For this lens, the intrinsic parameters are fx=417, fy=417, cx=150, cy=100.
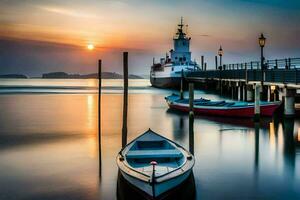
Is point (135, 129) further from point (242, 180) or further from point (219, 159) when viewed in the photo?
point (242, 180)

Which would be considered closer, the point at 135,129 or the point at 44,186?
the point at 44,186

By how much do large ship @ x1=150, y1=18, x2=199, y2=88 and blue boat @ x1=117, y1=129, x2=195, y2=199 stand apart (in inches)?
3151

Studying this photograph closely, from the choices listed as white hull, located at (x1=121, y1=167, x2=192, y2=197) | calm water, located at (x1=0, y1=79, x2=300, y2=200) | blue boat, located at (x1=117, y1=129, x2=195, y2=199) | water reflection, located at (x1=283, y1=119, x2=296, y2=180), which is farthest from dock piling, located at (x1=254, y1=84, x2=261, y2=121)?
white hull, located at (x1=121, y1=167, x2=192, y2=197)

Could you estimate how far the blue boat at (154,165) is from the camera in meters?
10.2

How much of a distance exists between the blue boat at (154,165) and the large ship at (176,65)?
80031 millimetres

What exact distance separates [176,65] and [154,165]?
8602cm

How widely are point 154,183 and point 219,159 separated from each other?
9.57m

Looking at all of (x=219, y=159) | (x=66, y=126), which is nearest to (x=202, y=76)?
(x=66, y=126)

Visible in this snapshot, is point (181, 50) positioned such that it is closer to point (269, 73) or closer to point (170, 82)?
point (170, 82)

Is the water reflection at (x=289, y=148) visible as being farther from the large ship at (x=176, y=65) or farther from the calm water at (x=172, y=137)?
the large ship at (x=176, y=65)

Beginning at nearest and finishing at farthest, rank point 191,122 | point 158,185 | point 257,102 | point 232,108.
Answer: point 158,185 → point 191,122 → point 257,102 → point 232,108

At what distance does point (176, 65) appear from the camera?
95.9 meters

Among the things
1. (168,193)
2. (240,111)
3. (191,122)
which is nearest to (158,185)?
(168,193)

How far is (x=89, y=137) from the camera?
26781 mm
